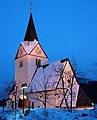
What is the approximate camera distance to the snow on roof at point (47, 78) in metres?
38.1

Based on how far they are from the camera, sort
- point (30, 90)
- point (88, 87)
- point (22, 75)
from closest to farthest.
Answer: point (30, 90) < point (22, 75) < point (88, 87)

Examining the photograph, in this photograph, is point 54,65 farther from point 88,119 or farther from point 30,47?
point 88,119

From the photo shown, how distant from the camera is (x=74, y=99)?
3575 cm

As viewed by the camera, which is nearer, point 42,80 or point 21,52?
point 42,80

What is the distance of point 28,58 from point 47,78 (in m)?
7.80

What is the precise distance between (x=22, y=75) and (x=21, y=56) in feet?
11.4

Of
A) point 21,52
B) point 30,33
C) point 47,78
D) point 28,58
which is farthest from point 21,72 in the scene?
point 47,78

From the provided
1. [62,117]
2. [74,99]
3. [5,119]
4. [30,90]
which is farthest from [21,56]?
[62,117]

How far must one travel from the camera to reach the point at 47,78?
3984 cm

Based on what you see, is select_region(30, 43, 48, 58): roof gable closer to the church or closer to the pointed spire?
the church

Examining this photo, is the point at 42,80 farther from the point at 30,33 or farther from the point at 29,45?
the point at 30,33

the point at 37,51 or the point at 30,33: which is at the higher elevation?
the point at 30,33

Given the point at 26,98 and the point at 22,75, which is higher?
the point at 22,75

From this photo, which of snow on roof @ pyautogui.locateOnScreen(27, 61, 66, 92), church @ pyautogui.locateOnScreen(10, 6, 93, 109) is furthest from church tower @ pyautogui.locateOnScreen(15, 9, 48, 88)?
snow on roof @ pyautogui.locateOnScreen(27, 61, 66, 92)
